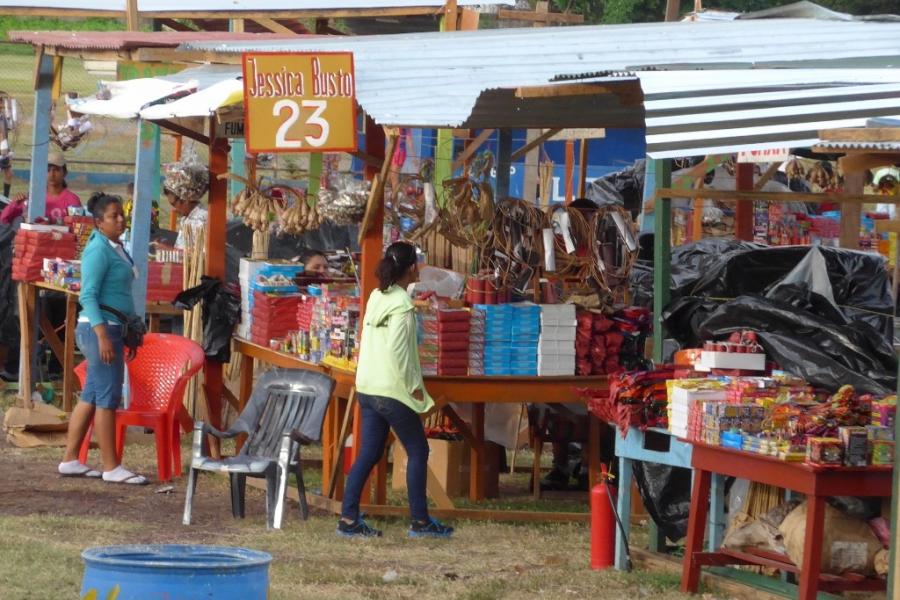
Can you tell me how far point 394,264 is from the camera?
29.4 ft

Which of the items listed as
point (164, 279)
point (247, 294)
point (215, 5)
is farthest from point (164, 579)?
point (215, 5)

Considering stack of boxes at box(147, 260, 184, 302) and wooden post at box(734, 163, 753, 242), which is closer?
stack of boxes at box(147, 260, 184, 302)

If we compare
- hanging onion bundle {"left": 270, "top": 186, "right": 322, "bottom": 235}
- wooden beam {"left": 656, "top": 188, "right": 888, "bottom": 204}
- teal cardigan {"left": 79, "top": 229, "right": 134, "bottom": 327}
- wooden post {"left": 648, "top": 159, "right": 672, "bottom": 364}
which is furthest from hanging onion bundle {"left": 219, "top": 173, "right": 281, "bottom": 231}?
wooden beam {"left": 656, "top": 188, "right": 888, "bottom": 204}

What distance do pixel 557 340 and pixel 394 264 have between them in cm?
136

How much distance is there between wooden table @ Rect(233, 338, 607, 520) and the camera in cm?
963

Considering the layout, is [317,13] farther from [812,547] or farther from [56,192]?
[812,547]

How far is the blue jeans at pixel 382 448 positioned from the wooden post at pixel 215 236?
8.39ft

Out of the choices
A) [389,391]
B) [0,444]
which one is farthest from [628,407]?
[0,444]

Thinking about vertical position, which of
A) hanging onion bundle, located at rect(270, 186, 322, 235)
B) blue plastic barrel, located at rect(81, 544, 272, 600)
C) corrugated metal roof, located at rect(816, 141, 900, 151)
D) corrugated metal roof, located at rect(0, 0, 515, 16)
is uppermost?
corrugated metal roof, located at rect(0, 0, 515, 16)

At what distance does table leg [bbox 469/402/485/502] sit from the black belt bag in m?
2.32

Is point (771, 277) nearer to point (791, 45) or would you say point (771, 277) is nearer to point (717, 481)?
point (791, 45)

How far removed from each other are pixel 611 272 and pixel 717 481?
8.81ft

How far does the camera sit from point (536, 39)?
1080 centimetres

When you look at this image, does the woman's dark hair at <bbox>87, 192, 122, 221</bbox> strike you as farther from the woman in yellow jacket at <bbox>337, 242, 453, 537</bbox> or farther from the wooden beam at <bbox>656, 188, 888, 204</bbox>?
the wooden beam at <bbox>656, 188, 888, 204</bbox>
